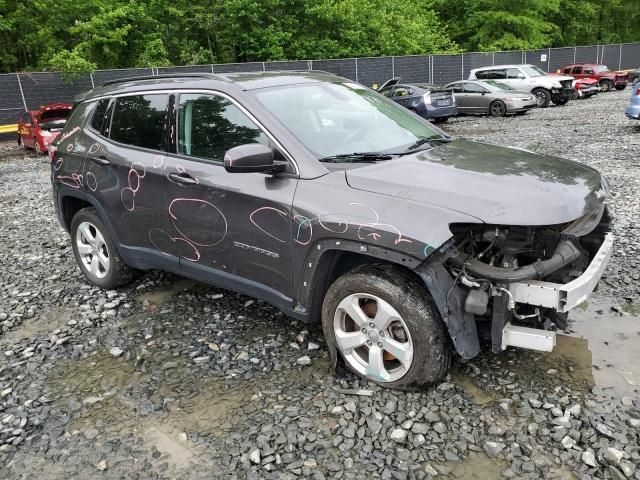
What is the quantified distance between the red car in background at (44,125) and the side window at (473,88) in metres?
13.3

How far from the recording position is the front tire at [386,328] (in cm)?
308

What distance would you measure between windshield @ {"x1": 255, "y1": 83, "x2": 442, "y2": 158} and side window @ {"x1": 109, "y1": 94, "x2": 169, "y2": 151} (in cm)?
91

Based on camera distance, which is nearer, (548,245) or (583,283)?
(583,283)

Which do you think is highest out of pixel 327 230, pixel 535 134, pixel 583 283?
pixel 327 230

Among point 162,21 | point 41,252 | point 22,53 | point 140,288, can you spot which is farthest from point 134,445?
point 22,53

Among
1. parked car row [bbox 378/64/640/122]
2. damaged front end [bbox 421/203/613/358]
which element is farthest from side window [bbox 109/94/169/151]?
parked car row [bbox 378/64/640/122]

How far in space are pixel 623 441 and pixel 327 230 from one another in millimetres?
1862

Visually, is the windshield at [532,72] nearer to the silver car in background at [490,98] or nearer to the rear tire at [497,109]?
the silver car in background at [490,98]

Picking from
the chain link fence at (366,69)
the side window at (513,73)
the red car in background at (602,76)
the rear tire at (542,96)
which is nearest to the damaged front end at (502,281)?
the chain link fence at (366,69)

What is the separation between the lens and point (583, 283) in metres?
3.00

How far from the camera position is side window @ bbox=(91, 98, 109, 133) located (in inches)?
189

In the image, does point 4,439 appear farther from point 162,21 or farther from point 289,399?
point 162,21

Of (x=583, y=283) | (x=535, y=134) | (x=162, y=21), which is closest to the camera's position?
(x=583, y=283)

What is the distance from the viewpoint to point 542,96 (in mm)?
21328
